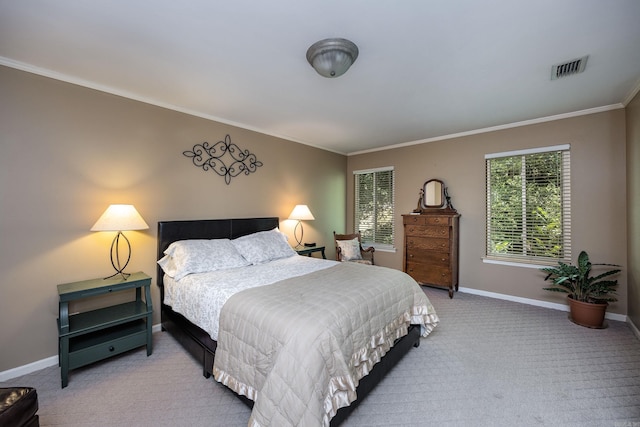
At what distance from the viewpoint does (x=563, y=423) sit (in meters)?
1.64

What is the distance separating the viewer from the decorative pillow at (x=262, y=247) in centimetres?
308

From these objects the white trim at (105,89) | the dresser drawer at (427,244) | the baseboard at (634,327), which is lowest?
the baseboard at (634,327)

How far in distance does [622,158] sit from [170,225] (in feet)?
17.7

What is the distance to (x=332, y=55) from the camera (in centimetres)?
189

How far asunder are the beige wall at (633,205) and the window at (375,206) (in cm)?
295

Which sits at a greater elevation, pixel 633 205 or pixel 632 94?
pixel 632 94

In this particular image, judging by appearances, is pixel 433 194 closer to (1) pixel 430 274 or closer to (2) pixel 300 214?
(1) pixel 430 274

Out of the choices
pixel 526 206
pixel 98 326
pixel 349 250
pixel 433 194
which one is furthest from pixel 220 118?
pixel 526 206

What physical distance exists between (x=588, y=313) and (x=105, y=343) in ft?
16.2

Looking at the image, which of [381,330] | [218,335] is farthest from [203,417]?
[381,330]

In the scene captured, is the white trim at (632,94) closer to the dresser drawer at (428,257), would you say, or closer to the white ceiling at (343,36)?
the white ceiling at (343,36)

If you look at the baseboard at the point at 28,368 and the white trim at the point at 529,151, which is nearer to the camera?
the baseboard at the point at 28,368

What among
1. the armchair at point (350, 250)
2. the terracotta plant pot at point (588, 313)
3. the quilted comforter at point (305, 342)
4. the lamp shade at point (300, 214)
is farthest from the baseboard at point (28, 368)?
the terracotta plant pot at point (588, 313)

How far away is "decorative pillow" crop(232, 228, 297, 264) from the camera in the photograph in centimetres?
308
